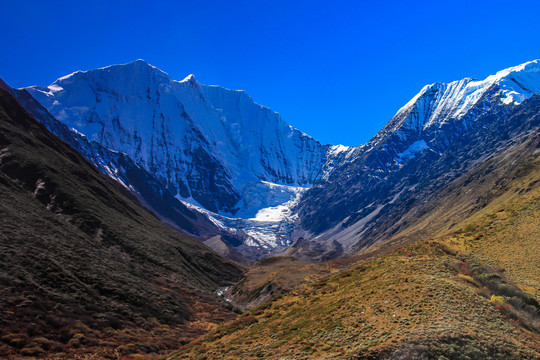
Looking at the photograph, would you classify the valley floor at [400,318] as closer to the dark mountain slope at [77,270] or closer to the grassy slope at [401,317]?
the grassy slope at [401,317]

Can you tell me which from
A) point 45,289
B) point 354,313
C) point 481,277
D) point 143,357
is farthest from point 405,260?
point 45,289

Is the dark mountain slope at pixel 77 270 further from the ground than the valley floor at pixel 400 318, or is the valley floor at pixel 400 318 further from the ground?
the dark mountain slope at pixel 77 270

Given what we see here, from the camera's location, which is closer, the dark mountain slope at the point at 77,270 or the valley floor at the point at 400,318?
the valley floor at the point at 400,318

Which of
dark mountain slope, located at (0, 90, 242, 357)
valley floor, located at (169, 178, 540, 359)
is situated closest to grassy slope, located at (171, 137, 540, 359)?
valley floor, located at (169, 178, 540, 359)

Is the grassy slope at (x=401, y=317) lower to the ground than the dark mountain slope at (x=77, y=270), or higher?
lower

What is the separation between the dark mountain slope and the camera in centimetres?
3644

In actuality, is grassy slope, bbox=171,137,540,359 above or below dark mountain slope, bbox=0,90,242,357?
below

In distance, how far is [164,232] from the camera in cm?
13362

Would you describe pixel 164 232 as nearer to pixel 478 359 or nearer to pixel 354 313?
pixel 354 313

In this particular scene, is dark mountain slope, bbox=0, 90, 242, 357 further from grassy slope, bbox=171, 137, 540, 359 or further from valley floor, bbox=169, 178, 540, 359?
valley floor, bbox=169, 178, 540, 359

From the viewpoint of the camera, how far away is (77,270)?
51.3 metres

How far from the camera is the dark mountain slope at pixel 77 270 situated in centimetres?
3644

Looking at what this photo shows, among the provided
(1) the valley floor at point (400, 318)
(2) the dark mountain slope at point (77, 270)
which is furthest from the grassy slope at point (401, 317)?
(2) the dark mountain slope at point (77, 270)

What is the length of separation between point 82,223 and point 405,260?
78954mm
